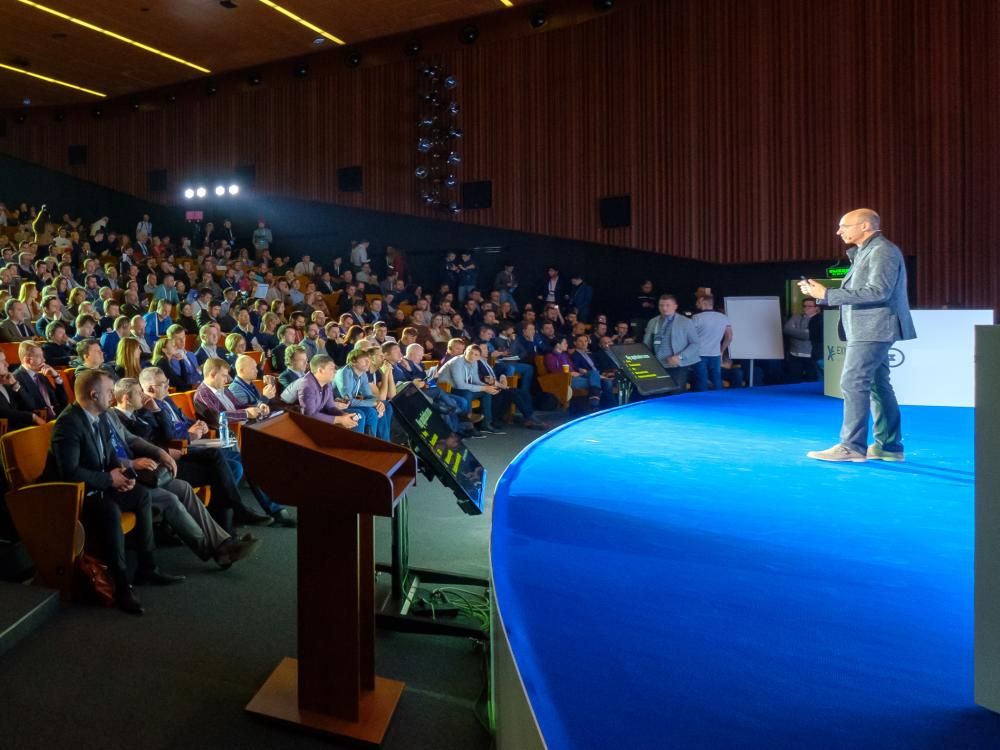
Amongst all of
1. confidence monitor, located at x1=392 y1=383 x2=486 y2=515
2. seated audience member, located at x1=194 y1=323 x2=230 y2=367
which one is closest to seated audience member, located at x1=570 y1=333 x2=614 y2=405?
seated audience member, located at x1=194 y1=323 x2=230 y2=367

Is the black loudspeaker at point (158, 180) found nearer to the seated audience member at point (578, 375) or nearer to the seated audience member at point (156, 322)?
the seated audience member at point (156, 322)

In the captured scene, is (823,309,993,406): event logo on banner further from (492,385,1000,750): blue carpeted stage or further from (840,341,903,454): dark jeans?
(492,385,1000,750): blue carpeted stage

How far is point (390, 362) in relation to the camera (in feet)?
21.1

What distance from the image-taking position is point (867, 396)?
10.6ft

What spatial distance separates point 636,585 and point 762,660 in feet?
1.48

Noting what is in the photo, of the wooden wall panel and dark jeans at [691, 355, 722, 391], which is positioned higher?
the wooden wall panel

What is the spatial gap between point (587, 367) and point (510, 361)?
1.09 meters

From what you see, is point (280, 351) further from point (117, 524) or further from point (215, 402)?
point (117, 524)

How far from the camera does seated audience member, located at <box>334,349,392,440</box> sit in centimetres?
554

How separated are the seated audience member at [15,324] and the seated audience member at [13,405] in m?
1.93

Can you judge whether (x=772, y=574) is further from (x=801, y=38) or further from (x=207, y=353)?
(x=801, y=38)

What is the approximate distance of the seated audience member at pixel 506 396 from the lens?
7.29m

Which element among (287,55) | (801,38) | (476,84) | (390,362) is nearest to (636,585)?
(390,362)

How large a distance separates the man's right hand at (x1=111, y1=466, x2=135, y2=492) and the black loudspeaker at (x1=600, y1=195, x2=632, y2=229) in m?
8.62
